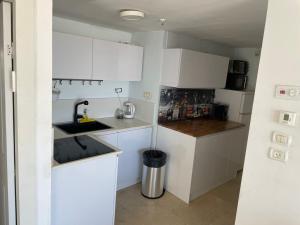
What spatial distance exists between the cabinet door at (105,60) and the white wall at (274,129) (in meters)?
1.90

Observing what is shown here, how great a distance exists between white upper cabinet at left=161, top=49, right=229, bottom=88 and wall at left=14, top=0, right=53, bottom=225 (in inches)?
72.7

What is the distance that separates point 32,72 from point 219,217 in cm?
248

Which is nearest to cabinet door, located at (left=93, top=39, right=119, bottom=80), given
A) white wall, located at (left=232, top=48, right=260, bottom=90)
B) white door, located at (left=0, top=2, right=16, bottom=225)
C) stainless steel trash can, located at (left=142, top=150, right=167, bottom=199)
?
stainless steel trash can, located at (left=142, top=150, right=167, bottom=199)

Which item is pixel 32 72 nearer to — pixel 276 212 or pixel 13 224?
pixel 13 224

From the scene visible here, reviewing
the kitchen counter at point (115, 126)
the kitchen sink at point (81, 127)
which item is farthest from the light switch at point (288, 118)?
the kitchen sink at point (81, 127)

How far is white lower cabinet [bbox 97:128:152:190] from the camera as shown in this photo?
2.88m

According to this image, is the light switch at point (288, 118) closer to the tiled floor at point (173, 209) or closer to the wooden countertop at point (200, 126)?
the wooden countertop at point (200, 126)

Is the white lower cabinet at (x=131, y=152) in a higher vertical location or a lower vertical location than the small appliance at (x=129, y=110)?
lower

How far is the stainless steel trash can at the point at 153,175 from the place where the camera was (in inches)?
112

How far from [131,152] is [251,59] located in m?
2.62

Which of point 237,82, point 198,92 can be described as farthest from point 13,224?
point 237,82

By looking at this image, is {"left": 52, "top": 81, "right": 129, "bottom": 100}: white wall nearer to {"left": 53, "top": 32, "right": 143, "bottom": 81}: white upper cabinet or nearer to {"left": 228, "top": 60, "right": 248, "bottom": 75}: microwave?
{"left": 53, "top": 32, "right": 143, "bottom": 81}: white upper cabinet

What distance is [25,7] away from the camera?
1166 millimetres

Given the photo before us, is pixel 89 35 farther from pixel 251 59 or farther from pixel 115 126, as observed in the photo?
pixel 251 59
